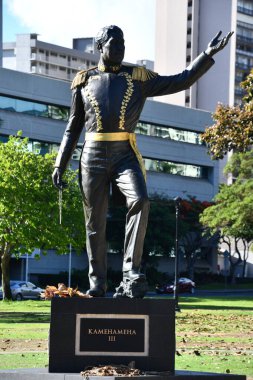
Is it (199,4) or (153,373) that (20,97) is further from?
(153,373)

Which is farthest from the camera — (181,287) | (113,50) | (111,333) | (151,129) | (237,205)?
(151,129)

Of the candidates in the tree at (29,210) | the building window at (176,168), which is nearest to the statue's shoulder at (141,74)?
the tree at (29,210)

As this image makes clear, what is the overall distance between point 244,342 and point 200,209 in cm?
6421

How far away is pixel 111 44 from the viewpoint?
1347cm

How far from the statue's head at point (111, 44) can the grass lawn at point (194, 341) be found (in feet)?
17.0

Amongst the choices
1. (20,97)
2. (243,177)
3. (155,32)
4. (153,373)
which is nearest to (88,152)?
(153,373)

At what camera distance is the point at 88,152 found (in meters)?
13.6

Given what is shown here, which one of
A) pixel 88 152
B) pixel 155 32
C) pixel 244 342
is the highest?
pixel 155 32

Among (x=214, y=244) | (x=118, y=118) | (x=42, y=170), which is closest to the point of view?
(x=118, y=118)

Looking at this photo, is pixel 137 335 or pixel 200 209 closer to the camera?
pixel 137 335

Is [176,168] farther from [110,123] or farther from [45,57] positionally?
[110,123]

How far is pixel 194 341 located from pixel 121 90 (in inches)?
455

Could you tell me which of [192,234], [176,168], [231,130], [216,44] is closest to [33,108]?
[192,234]

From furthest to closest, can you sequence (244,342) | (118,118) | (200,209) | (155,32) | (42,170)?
(155,32)
(200,209)
(42,170)
(244,342)
(118,118)
